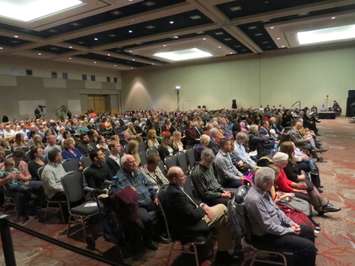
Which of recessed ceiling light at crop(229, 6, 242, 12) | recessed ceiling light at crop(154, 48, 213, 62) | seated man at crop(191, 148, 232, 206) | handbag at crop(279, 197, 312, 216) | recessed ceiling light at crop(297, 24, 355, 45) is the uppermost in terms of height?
recessed ceiling light at crop(297, 24, 355, 45)

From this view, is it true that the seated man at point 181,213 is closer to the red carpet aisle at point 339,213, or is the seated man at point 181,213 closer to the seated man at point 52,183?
the red carpet aisle at point 339,213

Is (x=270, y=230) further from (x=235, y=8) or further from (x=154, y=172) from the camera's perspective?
(x=235, y=8)

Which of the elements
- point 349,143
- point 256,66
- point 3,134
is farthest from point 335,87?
point 3,134

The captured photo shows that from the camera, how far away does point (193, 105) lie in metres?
25.8

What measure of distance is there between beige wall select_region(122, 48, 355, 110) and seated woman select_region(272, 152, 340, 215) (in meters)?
19.4

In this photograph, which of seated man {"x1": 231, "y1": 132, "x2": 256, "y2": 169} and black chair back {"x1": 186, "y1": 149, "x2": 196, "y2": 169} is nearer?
seated man {"x1": 231, "y1": 132, "x2": 256, "y2": 169}

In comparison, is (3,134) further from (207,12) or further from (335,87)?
(335,87)

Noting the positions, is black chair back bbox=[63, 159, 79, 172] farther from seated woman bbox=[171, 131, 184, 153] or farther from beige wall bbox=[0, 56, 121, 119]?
beige wall bbox=[0, 56, 121, 119]

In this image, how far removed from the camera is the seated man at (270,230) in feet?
8.26

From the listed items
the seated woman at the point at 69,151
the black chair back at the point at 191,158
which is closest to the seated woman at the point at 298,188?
the black chair back at the point at 191,158

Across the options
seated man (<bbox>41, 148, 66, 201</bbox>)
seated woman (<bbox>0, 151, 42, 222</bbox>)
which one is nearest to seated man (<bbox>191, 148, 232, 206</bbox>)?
seated man (<bbox>41, 148, 66, 201</bbox>)

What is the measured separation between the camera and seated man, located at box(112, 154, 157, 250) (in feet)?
11.0

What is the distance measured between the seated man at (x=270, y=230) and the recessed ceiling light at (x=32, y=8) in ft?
30.1

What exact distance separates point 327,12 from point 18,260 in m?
13.3
